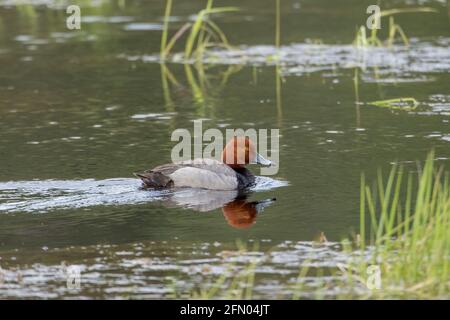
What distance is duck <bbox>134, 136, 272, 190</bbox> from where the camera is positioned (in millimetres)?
11469

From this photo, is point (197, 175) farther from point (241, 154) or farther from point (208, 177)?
point (241, 154)

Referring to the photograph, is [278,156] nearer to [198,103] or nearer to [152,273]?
[198,103]

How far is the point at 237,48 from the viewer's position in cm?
1944

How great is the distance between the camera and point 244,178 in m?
11.9

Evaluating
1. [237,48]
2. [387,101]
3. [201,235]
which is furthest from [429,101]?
[201,235]

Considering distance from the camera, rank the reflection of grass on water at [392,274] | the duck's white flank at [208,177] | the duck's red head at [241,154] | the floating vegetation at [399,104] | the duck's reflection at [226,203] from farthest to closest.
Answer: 1. the floating vegetation at [399,104]
2. the duck's red head at [241,154]
3. the duck's white flank at [208,177]
4. the duck's reflection at [226,203]
5. the reflection of grass on water at [392,274]

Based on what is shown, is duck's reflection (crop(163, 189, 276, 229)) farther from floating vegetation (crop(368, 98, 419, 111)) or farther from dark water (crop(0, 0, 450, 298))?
floating vegetation (crop(368, 98, 419, 111))

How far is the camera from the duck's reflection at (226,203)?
10.3 meters

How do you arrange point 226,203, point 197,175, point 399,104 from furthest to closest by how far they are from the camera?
point 399,104
point 197,175
point 226,203

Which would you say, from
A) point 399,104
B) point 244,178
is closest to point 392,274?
point 244,178

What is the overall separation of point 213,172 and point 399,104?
4533 millimetres

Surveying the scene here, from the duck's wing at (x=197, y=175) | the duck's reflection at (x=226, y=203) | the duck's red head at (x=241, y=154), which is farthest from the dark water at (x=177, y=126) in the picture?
the duck's red head at (x=241, y=154)

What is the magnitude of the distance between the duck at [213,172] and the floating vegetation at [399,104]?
3.60 metres

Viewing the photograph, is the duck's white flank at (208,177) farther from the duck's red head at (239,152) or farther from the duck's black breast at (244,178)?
the duck's red head at (239,152)
